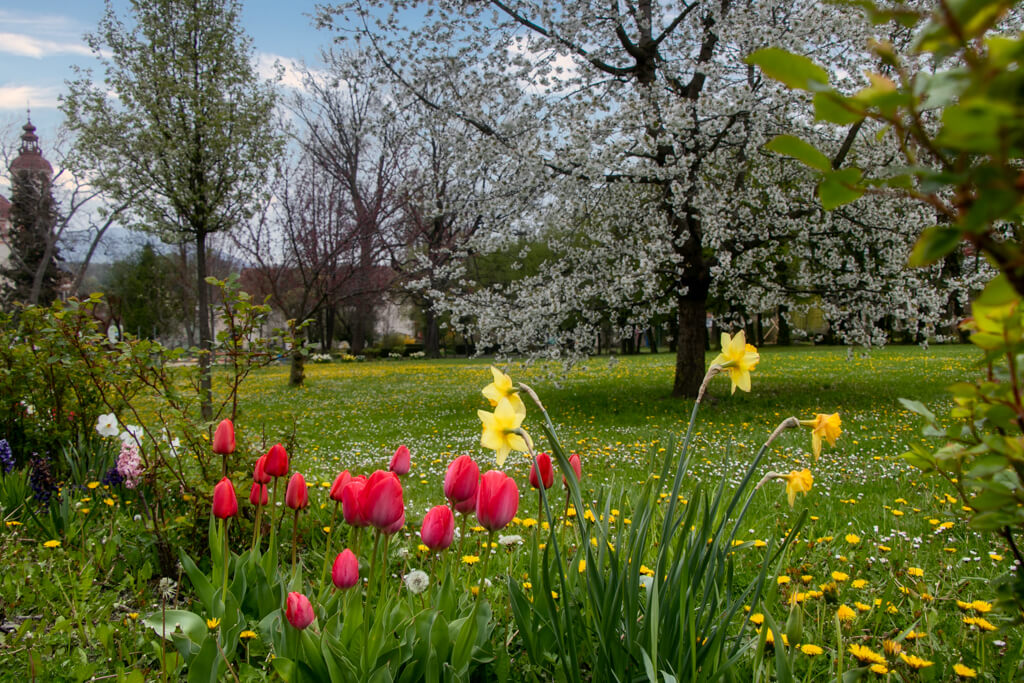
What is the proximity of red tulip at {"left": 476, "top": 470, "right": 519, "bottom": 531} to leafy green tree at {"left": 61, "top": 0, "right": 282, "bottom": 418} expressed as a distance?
8.06 metres

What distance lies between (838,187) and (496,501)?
1.08 metres

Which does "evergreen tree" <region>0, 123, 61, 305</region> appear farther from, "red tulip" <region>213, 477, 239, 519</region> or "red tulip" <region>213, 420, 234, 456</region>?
"red tulip" <region>213, 477, 239, 519</region>

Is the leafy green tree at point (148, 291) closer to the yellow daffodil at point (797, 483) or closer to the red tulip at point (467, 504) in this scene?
the red tulip at point (467, 504)

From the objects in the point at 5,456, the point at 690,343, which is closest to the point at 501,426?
the point at 5,456

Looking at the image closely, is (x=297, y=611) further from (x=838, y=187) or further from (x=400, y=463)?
(x=838, y=187)

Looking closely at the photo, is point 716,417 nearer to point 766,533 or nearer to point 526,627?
point 766,533

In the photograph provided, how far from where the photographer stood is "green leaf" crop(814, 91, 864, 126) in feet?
1.65

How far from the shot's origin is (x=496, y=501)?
1432 millimetres

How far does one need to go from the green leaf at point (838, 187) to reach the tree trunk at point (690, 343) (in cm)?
892

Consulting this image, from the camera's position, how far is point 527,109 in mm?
8766

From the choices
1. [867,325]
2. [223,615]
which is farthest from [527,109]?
[223,615]

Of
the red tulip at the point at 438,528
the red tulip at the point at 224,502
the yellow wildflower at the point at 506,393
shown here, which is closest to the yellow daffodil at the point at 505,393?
the yellow wildflower at the point at 506,393

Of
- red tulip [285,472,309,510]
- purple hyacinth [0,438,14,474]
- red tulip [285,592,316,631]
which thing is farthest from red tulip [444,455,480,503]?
purple hyacinth [0,438,14,474]

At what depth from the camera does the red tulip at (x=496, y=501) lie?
1.43 meters
